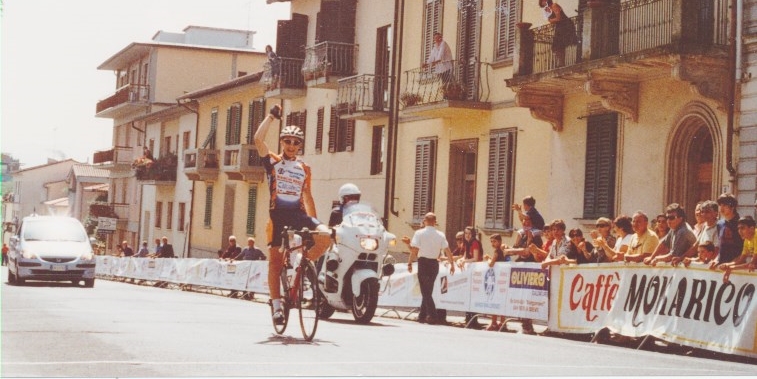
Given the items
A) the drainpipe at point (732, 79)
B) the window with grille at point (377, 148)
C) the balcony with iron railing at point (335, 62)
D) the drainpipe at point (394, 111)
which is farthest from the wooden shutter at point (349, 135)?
the drainpipe at point (732, 79)

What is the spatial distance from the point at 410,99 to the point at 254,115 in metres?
13.0

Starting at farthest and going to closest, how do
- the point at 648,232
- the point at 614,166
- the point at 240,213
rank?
the point at 240,213 < the point at 614,166 < the point at 648,232

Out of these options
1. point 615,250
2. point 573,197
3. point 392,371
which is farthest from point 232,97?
point 392,371

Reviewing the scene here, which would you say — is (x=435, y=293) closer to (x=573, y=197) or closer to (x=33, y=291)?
(x=573, y=197)

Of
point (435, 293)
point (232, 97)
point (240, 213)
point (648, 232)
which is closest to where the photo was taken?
point (648, 232)

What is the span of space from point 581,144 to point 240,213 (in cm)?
1778

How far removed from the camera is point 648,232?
45.1 feet

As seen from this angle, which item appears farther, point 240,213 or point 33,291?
point 240,213

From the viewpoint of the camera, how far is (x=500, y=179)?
23500 millimetres

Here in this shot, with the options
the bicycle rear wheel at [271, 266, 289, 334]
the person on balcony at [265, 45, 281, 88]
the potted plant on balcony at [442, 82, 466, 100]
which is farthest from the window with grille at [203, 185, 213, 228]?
the bicycle rear wheel at [271, 266, 289, 334]

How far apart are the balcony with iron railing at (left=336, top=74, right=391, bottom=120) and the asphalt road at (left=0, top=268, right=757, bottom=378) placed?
15.6 metres

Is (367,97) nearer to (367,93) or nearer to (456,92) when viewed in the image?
(367,93)

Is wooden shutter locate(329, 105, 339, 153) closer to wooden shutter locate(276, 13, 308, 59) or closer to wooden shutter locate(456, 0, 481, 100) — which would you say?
wooden shutter locate(276, 13, 308, 59)

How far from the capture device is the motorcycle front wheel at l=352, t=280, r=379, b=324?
45.8ft
